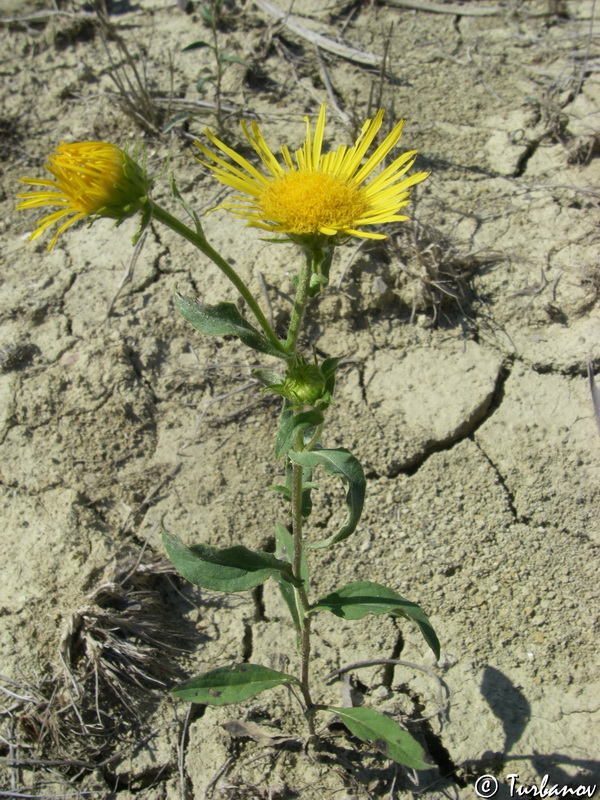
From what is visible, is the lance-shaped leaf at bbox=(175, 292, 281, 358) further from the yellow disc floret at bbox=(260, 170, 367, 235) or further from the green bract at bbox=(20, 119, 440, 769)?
the yellow disc floret at bbox=(260, 170, 367, 235)

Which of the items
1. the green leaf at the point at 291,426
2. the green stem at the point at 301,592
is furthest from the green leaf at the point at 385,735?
the green leaf at the point at 291,426

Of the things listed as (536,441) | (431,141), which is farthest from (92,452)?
(431,141)

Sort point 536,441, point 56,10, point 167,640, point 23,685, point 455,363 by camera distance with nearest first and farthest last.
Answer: point 23,685 → point 167,640 → point 536,441 → point 455,363 → point 56,10

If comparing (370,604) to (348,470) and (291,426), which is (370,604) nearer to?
(348,470)

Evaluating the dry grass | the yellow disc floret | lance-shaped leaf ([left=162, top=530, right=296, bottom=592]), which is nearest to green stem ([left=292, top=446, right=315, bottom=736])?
lance-shaped leaf ([left=162, top=530, right=296, bottom=592])

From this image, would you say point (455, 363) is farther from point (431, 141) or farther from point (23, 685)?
point (23, 685)

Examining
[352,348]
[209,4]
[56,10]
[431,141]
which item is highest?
[56,10]
